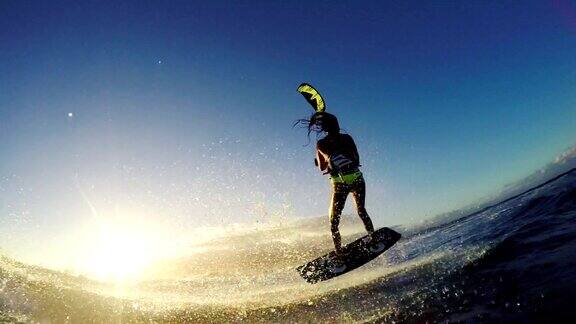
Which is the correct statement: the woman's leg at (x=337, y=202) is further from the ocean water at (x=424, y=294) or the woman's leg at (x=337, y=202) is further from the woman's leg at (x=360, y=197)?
the ocean water at (x=424, y=294)

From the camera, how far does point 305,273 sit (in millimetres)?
13836

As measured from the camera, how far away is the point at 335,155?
38.0 feet

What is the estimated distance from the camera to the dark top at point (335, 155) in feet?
38.0

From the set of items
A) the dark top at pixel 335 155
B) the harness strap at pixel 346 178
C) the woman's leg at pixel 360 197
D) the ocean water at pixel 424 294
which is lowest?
the ocean water at pixel 424 294

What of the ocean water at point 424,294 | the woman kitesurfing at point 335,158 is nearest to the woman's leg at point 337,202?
the woman kitesurfing at point 335,158

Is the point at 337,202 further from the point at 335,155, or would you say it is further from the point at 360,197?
the point at 335,155

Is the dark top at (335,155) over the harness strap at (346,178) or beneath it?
over

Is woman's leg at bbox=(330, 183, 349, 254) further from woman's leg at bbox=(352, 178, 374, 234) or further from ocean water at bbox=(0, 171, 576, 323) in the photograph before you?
ocean water at bbox=(0, 171, 576, 323)

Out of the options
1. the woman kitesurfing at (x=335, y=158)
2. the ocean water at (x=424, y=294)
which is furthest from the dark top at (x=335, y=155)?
the ocean water at (x=424, y=294)

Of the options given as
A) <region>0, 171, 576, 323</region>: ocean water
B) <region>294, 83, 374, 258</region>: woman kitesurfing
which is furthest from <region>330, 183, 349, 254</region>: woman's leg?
<region>0, 171, 576, 323</region>: ocean water

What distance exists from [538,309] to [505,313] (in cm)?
51

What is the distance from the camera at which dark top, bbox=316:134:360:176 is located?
Answer: 11.6 m

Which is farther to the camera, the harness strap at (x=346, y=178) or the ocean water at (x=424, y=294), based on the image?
the harness strap at (x=346, y=178)

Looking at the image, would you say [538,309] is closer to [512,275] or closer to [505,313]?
[505,313]
